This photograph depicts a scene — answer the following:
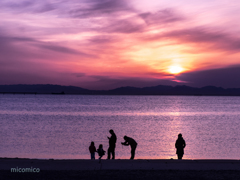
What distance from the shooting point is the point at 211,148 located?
30750mm

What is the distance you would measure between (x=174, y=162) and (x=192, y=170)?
101 centimetres

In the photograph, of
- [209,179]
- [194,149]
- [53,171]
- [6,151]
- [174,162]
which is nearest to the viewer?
[209,179]

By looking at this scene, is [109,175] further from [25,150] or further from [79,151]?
[25,150]

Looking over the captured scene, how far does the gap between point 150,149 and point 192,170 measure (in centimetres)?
1681

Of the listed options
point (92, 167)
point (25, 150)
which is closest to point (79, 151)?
point (25, 150)

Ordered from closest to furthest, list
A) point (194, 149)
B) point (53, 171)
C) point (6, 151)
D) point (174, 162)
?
point (53, 171)
point (174, 162)
point (6, 151)
point (194, 149)

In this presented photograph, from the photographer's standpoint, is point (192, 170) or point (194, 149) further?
point (194, 149)

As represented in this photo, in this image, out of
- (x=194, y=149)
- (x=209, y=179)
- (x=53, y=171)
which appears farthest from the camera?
(x=194, y=149)

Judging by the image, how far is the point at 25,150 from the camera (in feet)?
90.9

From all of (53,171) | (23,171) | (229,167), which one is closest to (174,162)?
(229,167)

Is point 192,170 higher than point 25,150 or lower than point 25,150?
higher

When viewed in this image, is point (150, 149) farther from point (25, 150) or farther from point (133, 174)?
point (133, 174)

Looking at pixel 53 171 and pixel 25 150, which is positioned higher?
pixel 53 171

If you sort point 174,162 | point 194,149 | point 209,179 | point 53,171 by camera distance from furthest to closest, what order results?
point 194,149 → point 174,162 → point 53,171 → point 209,179
